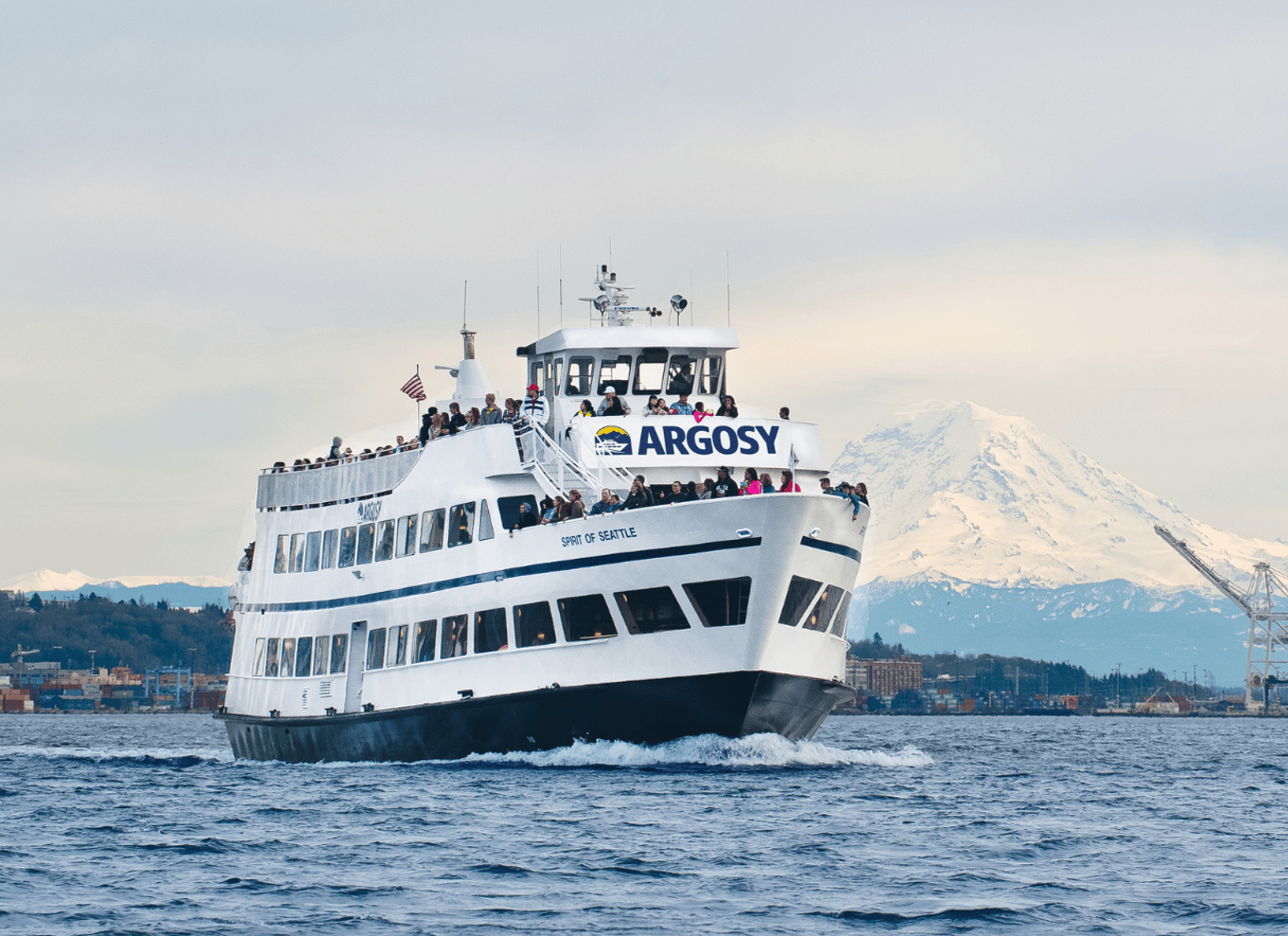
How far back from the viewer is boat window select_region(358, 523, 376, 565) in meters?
42.6

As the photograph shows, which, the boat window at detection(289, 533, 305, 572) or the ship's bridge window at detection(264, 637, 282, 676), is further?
the ship's bridge window at detection(264, 637, 282, 676)

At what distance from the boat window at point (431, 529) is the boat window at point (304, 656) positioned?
6.00 meters

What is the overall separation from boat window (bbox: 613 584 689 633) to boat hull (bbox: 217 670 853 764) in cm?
103

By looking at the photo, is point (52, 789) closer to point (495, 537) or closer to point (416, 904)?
point (495, 537)

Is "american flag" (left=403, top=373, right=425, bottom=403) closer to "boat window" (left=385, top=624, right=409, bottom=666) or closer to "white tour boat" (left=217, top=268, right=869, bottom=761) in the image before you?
"white tour boat" (left=217, top=268, right=869, bottom=761)

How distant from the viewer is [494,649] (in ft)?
123

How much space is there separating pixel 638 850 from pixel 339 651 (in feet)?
64.8

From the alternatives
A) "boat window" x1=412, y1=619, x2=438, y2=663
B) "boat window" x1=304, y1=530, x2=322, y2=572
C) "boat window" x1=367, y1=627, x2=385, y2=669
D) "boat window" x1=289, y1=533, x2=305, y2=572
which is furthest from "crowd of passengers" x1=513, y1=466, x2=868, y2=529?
"boat window" x1=289, y1=533, x2=305, y2=572

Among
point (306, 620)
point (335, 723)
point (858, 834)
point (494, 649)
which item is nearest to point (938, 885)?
point (858, 834)

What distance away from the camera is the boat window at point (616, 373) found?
42.6 meters

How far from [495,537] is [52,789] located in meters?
11.3

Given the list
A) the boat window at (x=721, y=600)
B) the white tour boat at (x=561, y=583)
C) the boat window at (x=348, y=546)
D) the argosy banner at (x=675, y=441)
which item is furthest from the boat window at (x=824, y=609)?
the boat window at (x=348, y=546)

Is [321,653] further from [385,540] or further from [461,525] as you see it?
[461,525]

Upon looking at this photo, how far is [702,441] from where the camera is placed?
3894cm
